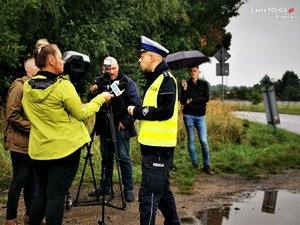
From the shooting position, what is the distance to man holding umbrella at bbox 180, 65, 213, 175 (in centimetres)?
781

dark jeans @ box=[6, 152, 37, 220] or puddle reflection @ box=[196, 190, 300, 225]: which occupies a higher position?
dark jeans @ box=[6, 152, 37, 220]

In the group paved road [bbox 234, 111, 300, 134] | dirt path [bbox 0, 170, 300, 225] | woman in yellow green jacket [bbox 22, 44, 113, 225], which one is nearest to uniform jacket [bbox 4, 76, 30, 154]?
woman in yellow green jacket [bbox 22, 44, 113, 225]

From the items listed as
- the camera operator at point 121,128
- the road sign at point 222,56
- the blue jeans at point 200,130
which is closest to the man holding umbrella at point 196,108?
the blue jeans at point 200,130

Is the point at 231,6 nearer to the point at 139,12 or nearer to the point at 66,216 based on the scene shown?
the point at 139,12

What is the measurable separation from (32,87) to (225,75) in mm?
12207

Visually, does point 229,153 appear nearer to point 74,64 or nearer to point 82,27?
point 82,27

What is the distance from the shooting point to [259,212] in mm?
5480

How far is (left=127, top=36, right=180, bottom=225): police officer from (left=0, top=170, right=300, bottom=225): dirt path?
1.08 metres

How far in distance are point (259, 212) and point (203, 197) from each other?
1013 mm

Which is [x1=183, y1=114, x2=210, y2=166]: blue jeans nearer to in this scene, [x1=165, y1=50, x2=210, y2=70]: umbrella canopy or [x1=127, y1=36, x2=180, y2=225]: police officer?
[x1=165, y1=50, x2=210, y2=70]: umbrella canopy

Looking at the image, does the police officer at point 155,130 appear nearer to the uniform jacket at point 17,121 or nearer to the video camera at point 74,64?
the video camera at point 74,64

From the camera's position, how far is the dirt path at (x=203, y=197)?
204 inches

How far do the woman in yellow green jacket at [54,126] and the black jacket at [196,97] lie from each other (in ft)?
13.6

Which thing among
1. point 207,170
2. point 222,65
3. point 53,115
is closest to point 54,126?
point 53,115
